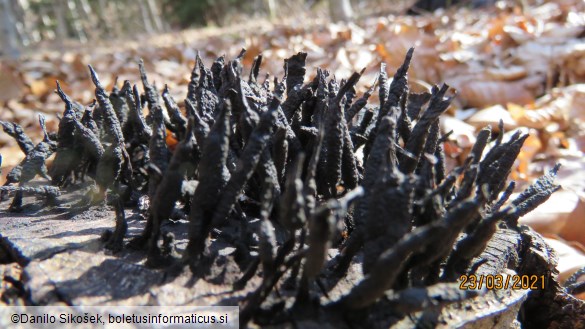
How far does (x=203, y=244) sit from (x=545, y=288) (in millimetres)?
1026

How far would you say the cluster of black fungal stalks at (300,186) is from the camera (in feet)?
2.73

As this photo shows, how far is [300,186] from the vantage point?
0.80 m

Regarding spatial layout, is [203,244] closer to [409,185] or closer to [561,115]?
[409,185]

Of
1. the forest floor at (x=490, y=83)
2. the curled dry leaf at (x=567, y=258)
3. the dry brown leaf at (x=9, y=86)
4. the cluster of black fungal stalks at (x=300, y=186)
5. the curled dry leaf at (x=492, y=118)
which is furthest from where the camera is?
the dry brown leaf at (x=9, y=86)

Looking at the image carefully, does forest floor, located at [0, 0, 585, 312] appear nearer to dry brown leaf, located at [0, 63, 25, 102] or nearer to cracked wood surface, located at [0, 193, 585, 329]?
dry brown leaf, located at [0, 63, 25, 102]

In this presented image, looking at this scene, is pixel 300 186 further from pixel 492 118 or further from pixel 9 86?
pixel 9 86

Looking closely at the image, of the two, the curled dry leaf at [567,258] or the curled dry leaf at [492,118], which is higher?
the curled dry leaf at [492,118]

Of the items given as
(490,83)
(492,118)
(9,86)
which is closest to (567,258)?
(492,118)

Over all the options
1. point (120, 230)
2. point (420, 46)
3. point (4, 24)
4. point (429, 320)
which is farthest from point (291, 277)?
point (4, 24)

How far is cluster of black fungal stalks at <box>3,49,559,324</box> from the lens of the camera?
2.73 ft

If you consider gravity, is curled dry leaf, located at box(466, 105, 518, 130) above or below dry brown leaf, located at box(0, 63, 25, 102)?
below

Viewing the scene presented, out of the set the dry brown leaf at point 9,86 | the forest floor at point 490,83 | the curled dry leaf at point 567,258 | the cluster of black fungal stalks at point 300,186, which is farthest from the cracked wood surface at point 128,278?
the dry brown leaf at point 9,86

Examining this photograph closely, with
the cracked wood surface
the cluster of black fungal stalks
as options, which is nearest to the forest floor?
the cluster of black fungal stalks

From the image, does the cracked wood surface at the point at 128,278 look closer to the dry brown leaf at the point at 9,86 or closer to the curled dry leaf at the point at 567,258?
the curled dry leaf at the point at 567,258
